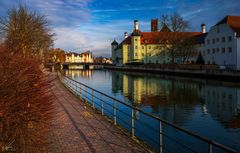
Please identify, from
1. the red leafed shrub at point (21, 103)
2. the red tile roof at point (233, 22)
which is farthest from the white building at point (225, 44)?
the red leafed shrub at point (21, 103)

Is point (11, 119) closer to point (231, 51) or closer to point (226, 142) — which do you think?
point (226, 142)

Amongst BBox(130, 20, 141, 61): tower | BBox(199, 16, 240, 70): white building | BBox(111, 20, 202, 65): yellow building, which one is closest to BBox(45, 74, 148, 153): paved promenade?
BBox(199, 16, 240, 70): white building

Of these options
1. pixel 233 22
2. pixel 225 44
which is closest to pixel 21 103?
pixel 225 44

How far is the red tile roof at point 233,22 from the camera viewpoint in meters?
58.8

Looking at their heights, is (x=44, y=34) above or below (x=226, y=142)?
above

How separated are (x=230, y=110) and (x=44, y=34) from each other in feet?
84.3

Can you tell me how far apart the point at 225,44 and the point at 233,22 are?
187 inches

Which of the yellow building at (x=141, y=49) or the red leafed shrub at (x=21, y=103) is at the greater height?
the yellow building at (x=141, y=49)

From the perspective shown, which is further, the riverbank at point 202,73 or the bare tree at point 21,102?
the riverbank at point 202,73

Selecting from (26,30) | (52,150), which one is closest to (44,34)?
(26,30)

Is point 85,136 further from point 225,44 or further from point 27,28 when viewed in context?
point 225,44

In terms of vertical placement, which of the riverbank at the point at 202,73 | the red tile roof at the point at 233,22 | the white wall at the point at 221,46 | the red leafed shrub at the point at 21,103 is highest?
the red tile roof at the point at 233,22

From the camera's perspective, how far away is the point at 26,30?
107 ft

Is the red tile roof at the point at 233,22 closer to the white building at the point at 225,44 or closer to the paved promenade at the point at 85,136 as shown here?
the white building at the point at 225,44
